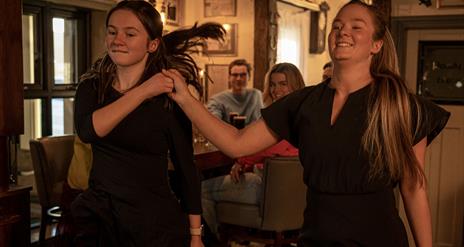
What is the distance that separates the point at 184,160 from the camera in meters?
1.69

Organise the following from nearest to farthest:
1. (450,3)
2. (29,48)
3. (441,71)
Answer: (450,3) → (441,71) → (29,48)

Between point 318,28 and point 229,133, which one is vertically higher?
point 318,28

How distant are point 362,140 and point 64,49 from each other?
387 centimetres

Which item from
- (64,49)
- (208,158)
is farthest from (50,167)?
(64,49)

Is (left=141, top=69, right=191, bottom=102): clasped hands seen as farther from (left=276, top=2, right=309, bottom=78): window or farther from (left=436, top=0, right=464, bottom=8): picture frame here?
(left=276, top=2, right=309, bottom=78): window

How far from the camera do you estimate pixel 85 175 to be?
295 centimetres

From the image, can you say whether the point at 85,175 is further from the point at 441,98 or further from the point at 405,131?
the point at 441,98

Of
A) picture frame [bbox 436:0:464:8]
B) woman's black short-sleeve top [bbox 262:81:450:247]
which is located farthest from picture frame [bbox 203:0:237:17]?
woman's black short-sleeve top [bbox 262:81:450:247]

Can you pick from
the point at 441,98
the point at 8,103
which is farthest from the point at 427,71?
the point at 8,103

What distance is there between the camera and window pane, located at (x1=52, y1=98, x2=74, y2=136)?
4676 mm

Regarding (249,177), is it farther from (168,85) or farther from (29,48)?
(29,48)

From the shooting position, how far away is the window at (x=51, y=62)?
4.37 meters

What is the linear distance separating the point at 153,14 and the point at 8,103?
738 millimetres

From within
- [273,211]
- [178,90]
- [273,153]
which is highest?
[178,90]
